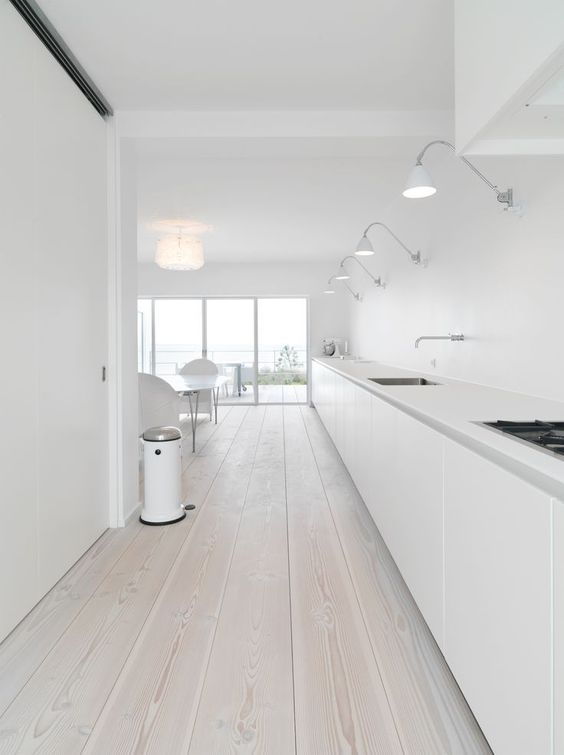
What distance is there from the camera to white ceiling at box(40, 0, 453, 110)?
1884mm

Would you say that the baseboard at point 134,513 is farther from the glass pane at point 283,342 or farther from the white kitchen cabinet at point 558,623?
the glass pane at point 283,342

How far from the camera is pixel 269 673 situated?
56.1 inches

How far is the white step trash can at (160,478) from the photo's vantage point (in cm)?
269

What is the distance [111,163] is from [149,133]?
0.92 ft

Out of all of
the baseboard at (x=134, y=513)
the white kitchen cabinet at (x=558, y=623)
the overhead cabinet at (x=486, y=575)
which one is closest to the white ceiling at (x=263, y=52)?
the overhead cabinet at (x=486, y=575)

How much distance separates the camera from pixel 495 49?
140cm

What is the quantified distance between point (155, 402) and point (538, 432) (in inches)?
128

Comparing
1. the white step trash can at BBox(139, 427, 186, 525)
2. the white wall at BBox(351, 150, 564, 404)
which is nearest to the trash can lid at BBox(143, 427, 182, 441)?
the white step trash can at BBox(139, 427, 186, 525)

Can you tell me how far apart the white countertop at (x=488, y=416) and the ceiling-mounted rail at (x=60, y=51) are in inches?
79.2

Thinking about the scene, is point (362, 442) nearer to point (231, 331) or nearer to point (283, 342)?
point (283, 342)

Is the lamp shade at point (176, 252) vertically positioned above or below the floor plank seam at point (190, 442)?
above

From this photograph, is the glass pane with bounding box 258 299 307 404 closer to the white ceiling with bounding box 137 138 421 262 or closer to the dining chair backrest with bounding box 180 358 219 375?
the dining chair backrest with bounding box 180 358 219 375

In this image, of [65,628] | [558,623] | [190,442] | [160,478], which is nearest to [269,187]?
[190,442]

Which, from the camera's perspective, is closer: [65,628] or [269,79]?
[65,628]
